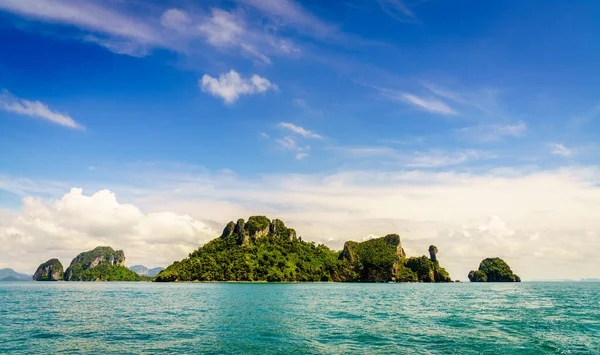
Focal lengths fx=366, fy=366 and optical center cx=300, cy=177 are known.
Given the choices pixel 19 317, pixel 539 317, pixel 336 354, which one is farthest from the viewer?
pixel 539 317

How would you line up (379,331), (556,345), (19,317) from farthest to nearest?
(19,317) < (379,331) < (556,345)

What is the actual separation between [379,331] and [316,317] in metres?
17.6

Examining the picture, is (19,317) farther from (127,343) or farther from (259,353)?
(259,353)

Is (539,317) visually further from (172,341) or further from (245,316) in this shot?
(172,341)

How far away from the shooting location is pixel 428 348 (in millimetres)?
37156

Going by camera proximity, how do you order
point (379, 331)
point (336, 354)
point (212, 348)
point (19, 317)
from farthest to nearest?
point (19, 317) → point (379, 331) → point (212, 348) → point (336, 354)

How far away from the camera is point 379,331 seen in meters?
47.2

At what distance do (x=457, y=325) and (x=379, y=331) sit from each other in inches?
546

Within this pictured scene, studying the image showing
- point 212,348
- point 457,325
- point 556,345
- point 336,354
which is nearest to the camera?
point 336,354

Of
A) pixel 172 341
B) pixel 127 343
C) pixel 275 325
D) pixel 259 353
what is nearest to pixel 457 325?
pixel 275 325

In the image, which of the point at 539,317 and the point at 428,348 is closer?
the point at 428,348

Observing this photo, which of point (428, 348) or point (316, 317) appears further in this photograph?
point (316, 317)

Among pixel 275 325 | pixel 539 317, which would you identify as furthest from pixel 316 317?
pixel 539 317

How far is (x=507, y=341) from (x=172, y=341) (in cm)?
3764
